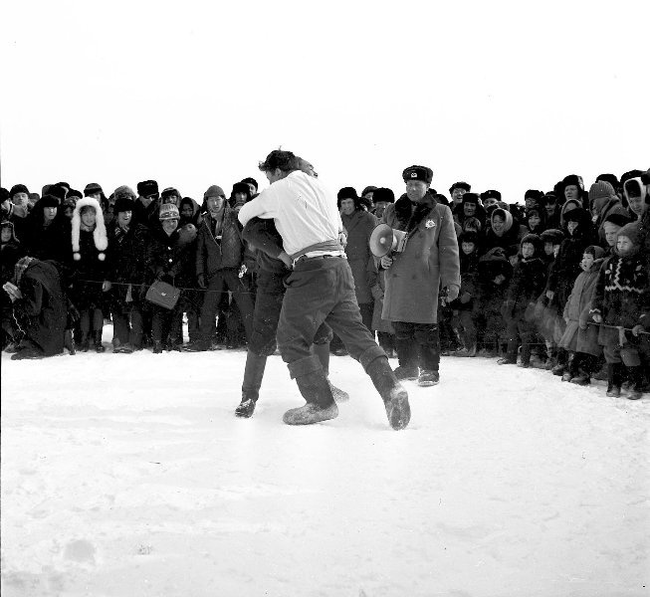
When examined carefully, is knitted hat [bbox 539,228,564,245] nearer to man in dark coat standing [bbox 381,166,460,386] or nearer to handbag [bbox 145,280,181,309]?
man in dark coat standing [bbox 381,166,460,386]

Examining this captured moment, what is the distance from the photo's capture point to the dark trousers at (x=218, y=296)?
27.6 ft

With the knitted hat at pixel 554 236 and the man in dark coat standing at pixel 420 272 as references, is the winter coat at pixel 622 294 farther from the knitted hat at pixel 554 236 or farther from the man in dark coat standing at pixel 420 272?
the knitted hat at pixel 554 236

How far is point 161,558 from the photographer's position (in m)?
2.59

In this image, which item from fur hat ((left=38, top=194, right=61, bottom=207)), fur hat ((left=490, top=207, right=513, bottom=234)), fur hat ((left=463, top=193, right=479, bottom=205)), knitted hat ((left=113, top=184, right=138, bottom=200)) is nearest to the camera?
fur hat ((left=490, top=207, right=513, bottom=234))

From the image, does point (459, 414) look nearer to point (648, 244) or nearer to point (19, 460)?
point (648, 244)

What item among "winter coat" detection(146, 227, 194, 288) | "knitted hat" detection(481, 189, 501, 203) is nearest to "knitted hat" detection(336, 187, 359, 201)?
"winter coat" detection(146, 227, 194, 288)

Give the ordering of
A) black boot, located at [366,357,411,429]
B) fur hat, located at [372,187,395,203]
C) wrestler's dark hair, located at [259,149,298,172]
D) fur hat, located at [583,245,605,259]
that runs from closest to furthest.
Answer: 1. black boot, located at [366,357,411,429]
2. wrestler's dark hair, located at [259,149,298,172]
3. fur hat, located at [583,245,605,259]
4. fur hat, located at [372,187,395,203]

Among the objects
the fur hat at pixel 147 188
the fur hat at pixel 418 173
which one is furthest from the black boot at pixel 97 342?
the fur hat at pixel 418 173

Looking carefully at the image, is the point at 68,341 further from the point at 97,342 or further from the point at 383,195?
the point at 383,195

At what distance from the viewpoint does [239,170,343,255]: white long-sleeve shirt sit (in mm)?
4395

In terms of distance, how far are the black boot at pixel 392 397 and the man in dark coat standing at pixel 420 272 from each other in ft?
5.59

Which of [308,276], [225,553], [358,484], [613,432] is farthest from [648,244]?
[225,553]

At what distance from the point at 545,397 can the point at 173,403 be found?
2.61 metres

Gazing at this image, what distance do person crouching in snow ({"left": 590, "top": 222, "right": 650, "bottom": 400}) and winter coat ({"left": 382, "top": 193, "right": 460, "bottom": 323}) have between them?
118 cm
